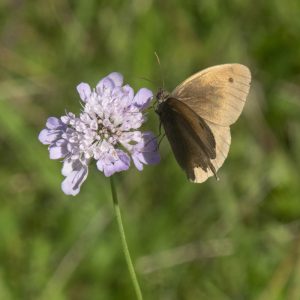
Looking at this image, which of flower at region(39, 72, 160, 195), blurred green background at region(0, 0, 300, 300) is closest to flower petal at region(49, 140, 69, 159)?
flower at region(39, 72, 160, 195)

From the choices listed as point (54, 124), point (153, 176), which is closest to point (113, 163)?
point (54, 124)

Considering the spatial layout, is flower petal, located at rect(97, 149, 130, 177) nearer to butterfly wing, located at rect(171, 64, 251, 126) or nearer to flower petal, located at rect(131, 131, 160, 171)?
flower petal, located at rect(131, 131, 160, 171)

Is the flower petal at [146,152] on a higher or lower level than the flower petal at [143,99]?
lower

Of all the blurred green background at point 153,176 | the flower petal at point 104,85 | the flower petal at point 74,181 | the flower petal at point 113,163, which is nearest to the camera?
the flower petal at point 113,163

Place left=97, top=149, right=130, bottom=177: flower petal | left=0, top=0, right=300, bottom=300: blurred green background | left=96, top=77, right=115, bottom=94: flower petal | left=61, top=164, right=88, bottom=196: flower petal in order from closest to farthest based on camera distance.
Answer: left=97, top=149, right=130, bottom=177: flower petal → left=61, top=164, right=88, bottom=196: flower petal → left=96, top=77, right=115, bottom=94: flower petal → left=0, top=0, right=300, bottom=300: blurred green background

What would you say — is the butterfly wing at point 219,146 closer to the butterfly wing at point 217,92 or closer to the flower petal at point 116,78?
the butterfly wing at point 217,92

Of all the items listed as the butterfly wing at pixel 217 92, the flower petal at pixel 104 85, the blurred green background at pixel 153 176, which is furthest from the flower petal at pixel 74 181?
the blurred green background at pixel 153 176

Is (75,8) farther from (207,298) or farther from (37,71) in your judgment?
(207,298)
